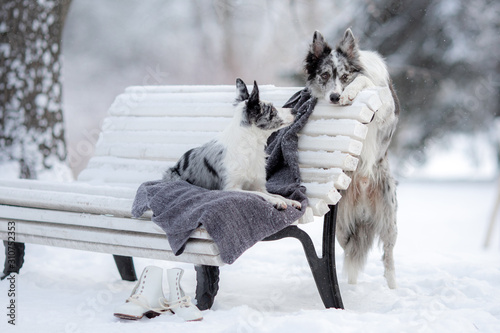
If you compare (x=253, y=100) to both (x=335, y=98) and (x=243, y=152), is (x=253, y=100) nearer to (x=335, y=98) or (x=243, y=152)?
(x=243, y=152)

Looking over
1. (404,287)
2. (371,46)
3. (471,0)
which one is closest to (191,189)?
(404,287)

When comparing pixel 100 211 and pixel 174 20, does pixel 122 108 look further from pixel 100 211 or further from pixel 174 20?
pixel 174 20

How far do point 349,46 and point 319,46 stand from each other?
0.64 ft

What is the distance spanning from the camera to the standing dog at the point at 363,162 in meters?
3.63

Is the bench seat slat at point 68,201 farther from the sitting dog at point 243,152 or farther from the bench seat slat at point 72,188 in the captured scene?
the sitting dog at point 243,152

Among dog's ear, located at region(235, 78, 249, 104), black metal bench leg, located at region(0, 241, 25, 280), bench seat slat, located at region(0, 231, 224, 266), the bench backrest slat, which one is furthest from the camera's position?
black metal bench leg, located at region(0, 241, 25, 280)

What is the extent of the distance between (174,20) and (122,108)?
7360 millimetres

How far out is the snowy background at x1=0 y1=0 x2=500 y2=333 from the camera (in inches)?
114

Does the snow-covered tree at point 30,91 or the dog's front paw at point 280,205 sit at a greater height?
the snow-covered tree at point 30,91

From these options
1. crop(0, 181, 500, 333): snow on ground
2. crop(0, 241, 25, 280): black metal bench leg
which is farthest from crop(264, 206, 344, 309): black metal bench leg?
crop(0, 241, 25, 280): black metal bench leg

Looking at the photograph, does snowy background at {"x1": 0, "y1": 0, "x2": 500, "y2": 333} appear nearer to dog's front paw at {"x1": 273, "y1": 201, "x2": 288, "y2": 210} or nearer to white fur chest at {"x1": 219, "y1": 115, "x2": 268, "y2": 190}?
dog's front paw at {"x1": 273, "y1": 201, "x2": 288, "y2": 210}

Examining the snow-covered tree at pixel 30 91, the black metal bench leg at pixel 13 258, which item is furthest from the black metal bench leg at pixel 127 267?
the snow-covered tree at pixel 30 91

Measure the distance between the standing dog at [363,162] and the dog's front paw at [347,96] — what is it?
0.21 feet

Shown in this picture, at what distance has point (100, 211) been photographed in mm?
3285
